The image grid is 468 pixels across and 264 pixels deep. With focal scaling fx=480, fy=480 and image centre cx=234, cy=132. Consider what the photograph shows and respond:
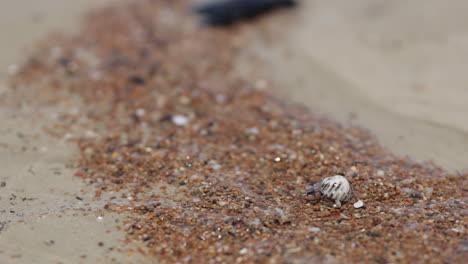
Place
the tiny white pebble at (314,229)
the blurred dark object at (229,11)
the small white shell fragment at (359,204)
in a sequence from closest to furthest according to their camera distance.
→ 1. the tiny white pebble at (314,229)
2. the small white shell fragment at (359,204)
3. the blurred dark object at (229,11)

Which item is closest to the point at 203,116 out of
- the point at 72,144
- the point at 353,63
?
the point at 72,144

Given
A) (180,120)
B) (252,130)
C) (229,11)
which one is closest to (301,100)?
(252,130)

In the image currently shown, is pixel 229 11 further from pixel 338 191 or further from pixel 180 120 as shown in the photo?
pixel 338 191

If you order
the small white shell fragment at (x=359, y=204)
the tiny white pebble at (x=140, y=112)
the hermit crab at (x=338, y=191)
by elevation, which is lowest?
the tiny white pebble at (x=140, y=112)

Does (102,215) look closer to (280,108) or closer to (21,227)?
(21,227)

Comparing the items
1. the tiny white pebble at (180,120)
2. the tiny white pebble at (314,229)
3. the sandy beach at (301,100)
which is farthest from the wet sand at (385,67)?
the tiny white pebble at (314,229)

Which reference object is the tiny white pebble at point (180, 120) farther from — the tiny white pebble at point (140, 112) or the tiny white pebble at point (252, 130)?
the tiny white pebble at point (252, 130)

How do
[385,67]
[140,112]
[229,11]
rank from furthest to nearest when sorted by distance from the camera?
[229,11] → [385,67] → [140,112]
